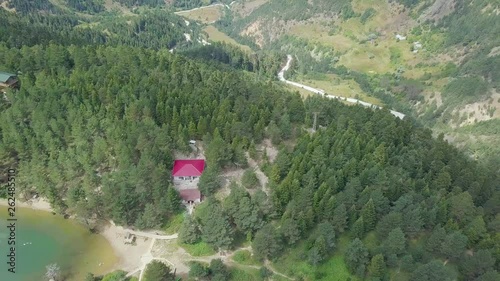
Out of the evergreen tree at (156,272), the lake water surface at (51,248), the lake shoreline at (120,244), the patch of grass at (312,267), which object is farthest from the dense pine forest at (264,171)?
the evergreen tree at (156,272)

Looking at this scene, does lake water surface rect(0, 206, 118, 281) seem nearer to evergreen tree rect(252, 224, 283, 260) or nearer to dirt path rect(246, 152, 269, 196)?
evergreen tree rect(252, 224, 283, 260)

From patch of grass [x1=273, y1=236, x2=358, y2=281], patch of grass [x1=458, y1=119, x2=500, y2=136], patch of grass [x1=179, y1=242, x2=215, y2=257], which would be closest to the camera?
patch of grass [x1=273, y1=236, x2=358, y2=281]

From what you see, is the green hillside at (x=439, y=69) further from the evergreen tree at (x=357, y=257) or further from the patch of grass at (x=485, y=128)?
the evergreen tree at (x=357, y=257)

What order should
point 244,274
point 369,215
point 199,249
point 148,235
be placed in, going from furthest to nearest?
point 148,235 < point 199,249 < point 369,215 < point 244,274

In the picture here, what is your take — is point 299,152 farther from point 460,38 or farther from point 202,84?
point 460,38

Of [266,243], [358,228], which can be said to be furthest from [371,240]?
[266,243]

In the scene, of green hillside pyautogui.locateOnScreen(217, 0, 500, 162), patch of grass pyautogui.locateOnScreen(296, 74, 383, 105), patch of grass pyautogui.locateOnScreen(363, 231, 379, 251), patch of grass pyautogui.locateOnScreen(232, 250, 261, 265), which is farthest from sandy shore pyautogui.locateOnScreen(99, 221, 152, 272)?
green hillside pyautogui.locateOnScreen(217, 0, 500, 162)

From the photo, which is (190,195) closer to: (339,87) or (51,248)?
(51,248)
